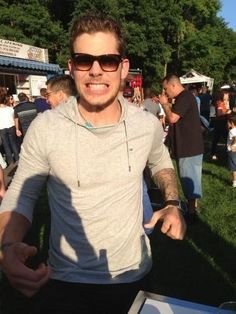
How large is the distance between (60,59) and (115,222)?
108ft

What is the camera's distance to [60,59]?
33.9m

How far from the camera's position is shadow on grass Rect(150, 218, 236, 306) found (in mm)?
4098

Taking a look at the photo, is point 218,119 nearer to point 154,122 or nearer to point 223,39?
point 154,122

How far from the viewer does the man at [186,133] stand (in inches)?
225

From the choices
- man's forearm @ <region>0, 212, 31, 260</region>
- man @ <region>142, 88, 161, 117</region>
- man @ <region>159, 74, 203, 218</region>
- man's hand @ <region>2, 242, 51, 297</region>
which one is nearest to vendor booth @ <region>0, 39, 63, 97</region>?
man @ <region>142, 88, 161, 117</region>

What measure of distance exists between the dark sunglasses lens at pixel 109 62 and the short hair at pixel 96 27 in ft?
0.23

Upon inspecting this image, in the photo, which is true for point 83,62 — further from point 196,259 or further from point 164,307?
point 196,259

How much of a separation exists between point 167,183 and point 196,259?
2.80 meters

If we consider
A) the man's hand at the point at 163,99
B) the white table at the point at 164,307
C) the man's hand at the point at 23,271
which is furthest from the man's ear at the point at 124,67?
the man's hand at the point at 163,99

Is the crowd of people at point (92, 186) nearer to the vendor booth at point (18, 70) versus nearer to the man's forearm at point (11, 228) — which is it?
the man's forearm at point (11, 228)

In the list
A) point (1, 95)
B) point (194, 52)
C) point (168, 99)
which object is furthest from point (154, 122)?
point (194, 52)

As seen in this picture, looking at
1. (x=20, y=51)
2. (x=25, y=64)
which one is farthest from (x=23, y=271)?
(x=20, y=51)

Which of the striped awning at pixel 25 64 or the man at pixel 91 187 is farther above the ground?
the striped awning at pixel 25 64

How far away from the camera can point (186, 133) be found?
5.84 meters
